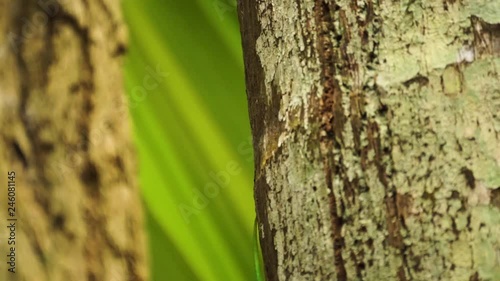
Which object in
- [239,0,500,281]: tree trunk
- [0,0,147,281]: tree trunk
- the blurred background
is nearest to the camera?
[239,0,500,281]: tree trunk

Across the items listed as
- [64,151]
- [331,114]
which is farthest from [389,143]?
[64,151]

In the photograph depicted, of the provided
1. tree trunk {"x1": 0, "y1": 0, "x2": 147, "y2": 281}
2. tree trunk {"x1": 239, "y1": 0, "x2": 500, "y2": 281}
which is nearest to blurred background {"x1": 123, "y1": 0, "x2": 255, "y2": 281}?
tree trunk {"x1": 0, "y1": 0, "x2": 147, "y2": 281}

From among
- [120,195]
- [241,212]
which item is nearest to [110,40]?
[120,195]

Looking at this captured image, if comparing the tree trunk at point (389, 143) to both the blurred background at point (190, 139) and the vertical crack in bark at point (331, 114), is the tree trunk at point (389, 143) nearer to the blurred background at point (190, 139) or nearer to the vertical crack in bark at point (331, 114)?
the vertical crack in bark at point (331, 114)

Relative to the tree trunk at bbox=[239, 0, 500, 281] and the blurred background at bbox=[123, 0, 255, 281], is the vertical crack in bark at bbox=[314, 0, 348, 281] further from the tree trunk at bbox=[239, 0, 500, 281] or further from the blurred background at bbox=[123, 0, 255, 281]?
the blurred background at bbox=[123, 0, 255, 281]

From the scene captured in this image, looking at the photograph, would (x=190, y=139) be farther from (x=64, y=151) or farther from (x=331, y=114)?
(x=331, y=114)
